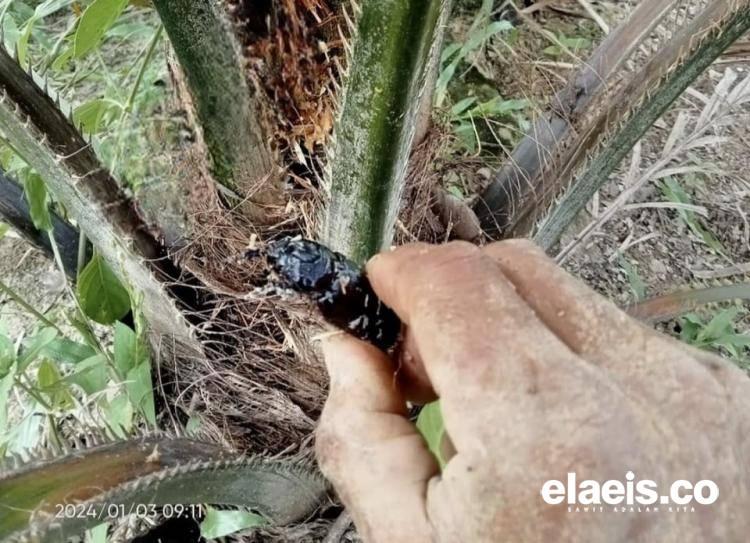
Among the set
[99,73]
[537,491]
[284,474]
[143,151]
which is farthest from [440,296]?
[99,73]

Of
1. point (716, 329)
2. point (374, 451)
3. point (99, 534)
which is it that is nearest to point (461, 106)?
point (716, 329)

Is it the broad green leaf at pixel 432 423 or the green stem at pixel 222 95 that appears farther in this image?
the broad green leaf at pixel 432 423

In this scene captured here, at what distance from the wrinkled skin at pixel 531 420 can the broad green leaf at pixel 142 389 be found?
0.52 metres

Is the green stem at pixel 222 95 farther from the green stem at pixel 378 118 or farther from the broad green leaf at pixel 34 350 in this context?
the broad green leaf at pixel 34 350

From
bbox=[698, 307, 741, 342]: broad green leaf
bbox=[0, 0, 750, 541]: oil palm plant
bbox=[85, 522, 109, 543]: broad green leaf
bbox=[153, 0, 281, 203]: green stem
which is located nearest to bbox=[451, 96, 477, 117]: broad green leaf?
bbox=[0, 0, 750, 541]: oil palm plant

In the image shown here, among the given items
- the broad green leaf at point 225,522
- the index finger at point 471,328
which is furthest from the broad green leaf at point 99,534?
the index finger at point 471,328

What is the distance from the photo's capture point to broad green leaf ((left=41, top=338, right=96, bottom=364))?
1.04 metres

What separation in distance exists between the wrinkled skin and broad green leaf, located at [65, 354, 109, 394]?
0.56 meters

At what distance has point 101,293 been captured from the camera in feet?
3.18

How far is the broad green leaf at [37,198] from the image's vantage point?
887mm

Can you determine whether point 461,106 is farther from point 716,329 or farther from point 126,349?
point 126,349

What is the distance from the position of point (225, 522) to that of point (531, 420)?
0.65 meters

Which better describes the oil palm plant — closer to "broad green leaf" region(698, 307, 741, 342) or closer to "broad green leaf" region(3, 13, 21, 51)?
"broad green leaf" region(3, 13, 21, 51)

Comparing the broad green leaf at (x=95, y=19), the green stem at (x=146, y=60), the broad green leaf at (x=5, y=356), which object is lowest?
the broad green leaf at (x=5, y=356)
